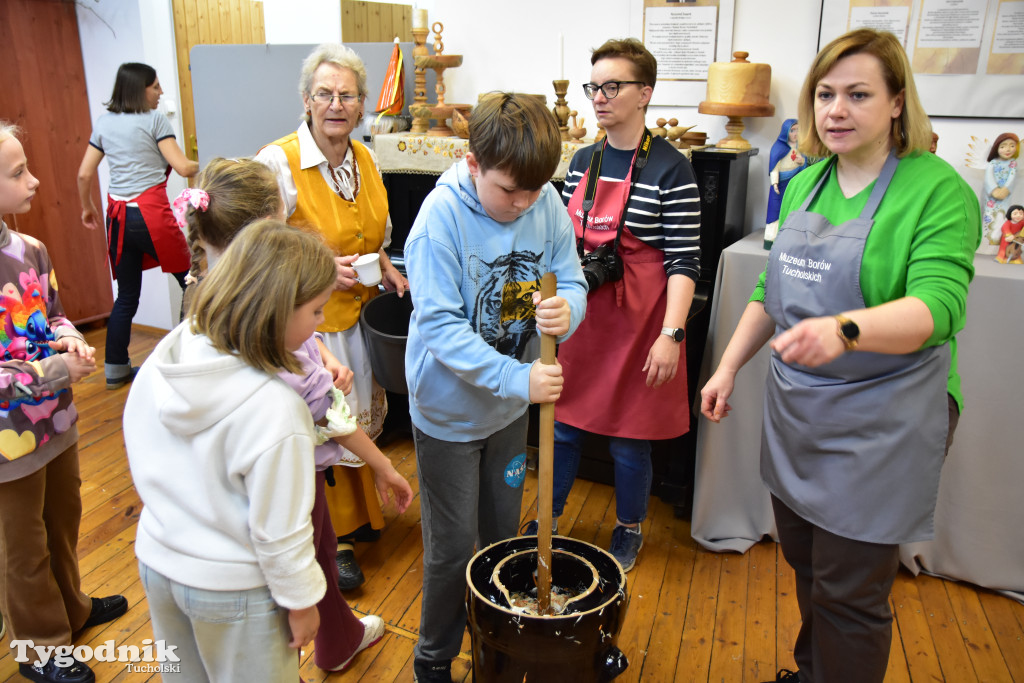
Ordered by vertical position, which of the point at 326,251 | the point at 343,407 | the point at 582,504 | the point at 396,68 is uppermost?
the point at 396,68

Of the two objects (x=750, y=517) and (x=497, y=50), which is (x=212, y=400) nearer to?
(x=750, y=517)

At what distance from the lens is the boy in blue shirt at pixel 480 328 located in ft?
4.15

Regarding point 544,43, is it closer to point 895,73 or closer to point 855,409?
point 895,73

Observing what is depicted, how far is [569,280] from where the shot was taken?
4.97ft

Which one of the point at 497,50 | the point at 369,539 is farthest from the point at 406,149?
the point at 369,539

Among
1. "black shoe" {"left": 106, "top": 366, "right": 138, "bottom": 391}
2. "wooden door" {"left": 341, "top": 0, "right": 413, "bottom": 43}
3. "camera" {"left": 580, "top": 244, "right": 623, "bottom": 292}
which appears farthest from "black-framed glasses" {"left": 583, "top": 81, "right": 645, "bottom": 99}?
"black shoe" {"left": 106, "top": 366, "right": 138, "bottom": 391}

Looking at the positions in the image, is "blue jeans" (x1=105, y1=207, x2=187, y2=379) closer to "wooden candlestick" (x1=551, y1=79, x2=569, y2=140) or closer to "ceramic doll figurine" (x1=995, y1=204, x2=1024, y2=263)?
"wooden candlestick" (x1=551, y1=79, x2=569, y2=140)

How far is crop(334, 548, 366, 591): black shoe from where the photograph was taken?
6.86 feet

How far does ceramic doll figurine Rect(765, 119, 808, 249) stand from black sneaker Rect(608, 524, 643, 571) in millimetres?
962

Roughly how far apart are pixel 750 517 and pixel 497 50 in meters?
2.03

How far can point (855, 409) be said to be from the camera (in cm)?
134

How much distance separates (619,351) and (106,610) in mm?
1564

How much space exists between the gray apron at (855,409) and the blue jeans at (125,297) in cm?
298

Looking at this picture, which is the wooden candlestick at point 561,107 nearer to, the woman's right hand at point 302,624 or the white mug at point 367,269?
the white mug at point 367,269
